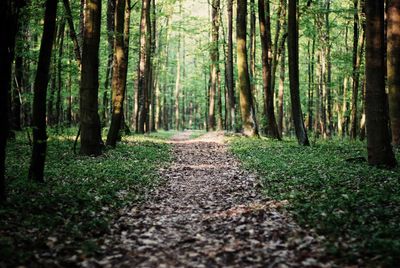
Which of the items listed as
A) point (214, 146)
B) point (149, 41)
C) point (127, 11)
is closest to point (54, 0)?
point (127, 11)

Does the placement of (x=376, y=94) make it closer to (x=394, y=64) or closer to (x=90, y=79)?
(x=394, y=64)

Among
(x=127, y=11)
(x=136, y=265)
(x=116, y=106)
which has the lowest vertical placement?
(x=136, y=265)

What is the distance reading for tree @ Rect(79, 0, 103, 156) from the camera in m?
14.4

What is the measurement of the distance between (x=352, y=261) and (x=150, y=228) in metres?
3.47

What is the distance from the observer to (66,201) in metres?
7.93

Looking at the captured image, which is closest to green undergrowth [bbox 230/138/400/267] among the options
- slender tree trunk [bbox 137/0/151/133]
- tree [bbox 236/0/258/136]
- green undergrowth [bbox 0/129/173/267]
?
green undergrowth [bbox 0/129/173/267]

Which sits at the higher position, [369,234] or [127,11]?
[127,11]

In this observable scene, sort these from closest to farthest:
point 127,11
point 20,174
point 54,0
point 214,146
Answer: point 54,0
point 20,174
point 127,11
point 214,146

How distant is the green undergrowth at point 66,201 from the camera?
18.8 feet

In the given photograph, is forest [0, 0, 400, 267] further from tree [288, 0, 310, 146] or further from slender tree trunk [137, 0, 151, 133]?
slender tree trunk [137, 0, 151, 133]

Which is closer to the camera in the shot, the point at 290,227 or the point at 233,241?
the point at 233,241

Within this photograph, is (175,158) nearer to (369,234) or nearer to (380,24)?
(380,24)

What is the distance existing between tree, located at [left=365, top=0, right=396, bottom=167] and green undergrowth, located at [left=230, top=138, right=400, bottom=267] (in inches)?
24.5

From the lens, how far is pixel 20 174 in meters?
10.0
